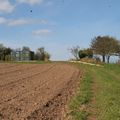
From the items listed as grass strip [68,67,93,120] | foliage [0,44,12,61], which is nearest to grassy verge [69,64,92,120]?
grass strip [68,67,93,120]

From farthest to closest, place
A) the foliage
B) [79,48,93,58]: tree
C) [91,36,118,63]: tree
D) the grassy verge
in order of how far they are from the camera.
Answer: the foliage < [79,48,93,58]: tree < [91,36,118,63]: tree < the grassy verge

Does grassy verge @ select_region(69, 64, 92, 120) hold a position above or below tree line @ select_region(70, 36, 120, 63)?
below

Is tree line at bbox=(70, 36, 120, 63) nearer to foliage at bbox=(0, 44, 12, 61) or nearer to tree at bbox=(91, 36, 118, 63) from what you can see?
tree at bbox=(91, 36, 118, 63)

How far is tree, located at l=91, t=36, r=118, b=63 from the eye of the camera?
97.3m

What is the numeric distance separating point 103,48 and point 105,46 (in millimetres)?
779

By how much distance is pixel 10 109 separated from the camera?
13.0 m

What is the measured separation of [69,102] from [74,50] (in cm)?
9590

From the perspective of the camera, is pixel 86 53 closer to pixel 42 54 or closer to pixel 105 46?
pixel 105 46

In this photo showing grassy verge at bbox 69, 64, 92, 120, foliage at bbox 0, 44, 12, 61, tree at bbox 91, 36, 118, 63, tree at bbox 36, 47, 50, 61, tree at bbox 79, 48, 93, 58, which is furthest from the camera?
tree at bbox 36, 47, 50, 61

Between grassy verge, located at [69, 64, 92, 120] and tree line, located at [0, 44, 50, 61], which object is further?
tree line, located at [0, 44, 50, 61]

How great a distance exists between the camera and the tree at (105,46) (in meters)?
97.3

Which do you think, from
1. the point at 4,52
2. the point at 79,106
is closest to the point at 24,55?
the point at 4,52

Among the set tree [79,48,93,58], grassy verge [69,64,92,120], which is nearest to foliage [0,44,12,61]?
tree [79,48,93,58]

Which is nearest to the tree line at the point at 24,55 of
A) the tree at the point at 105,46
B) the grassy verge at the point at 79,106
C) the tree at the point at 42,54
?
the tree at the point at 42,54
